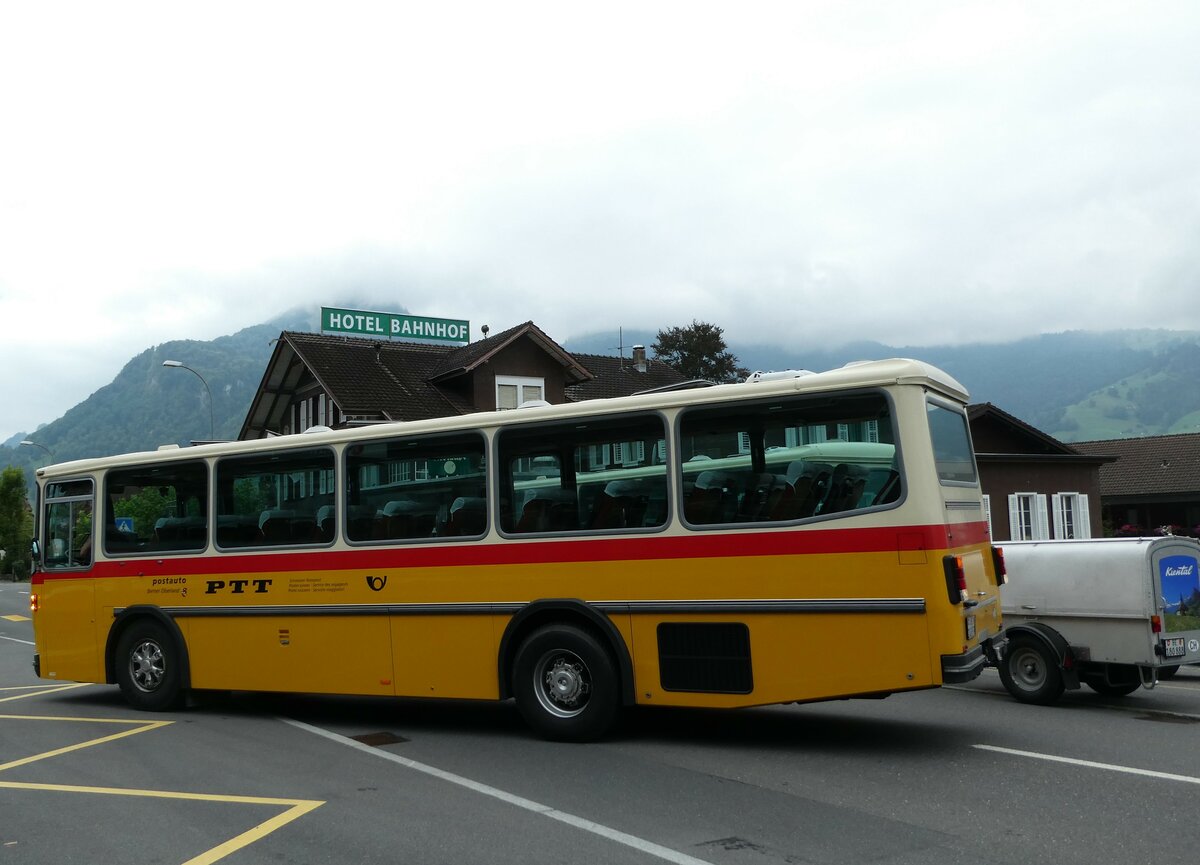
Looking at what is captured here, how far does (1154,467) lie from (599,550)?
56.8 m

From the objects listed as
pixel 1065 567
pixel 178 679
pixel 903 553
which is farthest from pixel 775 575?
pixel 178 679

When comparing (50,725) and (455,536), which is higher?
(455,536)

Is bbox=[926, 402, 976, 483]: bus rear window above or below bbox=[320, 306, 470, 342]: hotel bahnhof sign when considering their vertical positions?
below

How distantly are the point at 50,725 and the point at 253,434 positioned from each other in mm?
38730

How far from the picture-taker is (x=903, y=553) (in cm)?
829

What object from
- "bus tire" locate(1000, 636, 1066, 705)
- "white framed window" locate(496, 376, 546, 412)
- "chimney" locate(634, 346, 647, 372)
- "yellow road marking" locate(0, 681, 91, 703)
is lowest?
"yellow road marking" locate(0, 681, 91, 703)

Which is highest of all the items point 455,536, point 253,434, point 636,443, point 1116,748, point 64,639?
point 253,434

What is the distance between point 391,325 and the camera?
51625 mm

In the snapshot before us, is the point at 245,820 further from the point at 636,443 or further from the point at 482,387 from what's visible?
the point at 482,387

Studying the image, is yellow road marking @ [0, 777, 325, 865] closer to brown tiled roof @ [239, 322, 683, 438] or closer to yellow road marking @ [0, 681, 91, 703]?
yellow road marking @ [0, 681, 91, 703]

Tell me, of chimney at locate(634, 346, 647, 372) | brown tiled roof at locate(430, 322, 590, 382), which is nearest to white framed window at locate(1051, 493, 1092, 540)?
brown tiled roof at locate(430, 322, 590, 382)

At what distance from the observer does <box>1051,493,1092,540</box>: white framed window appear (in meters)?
37.5

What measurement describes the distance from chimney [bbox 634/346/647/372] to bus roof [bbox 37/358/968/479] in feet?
147

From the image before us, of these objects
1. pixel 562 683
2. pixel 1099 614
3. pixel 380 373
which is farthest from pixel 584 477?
pixel 380 373
